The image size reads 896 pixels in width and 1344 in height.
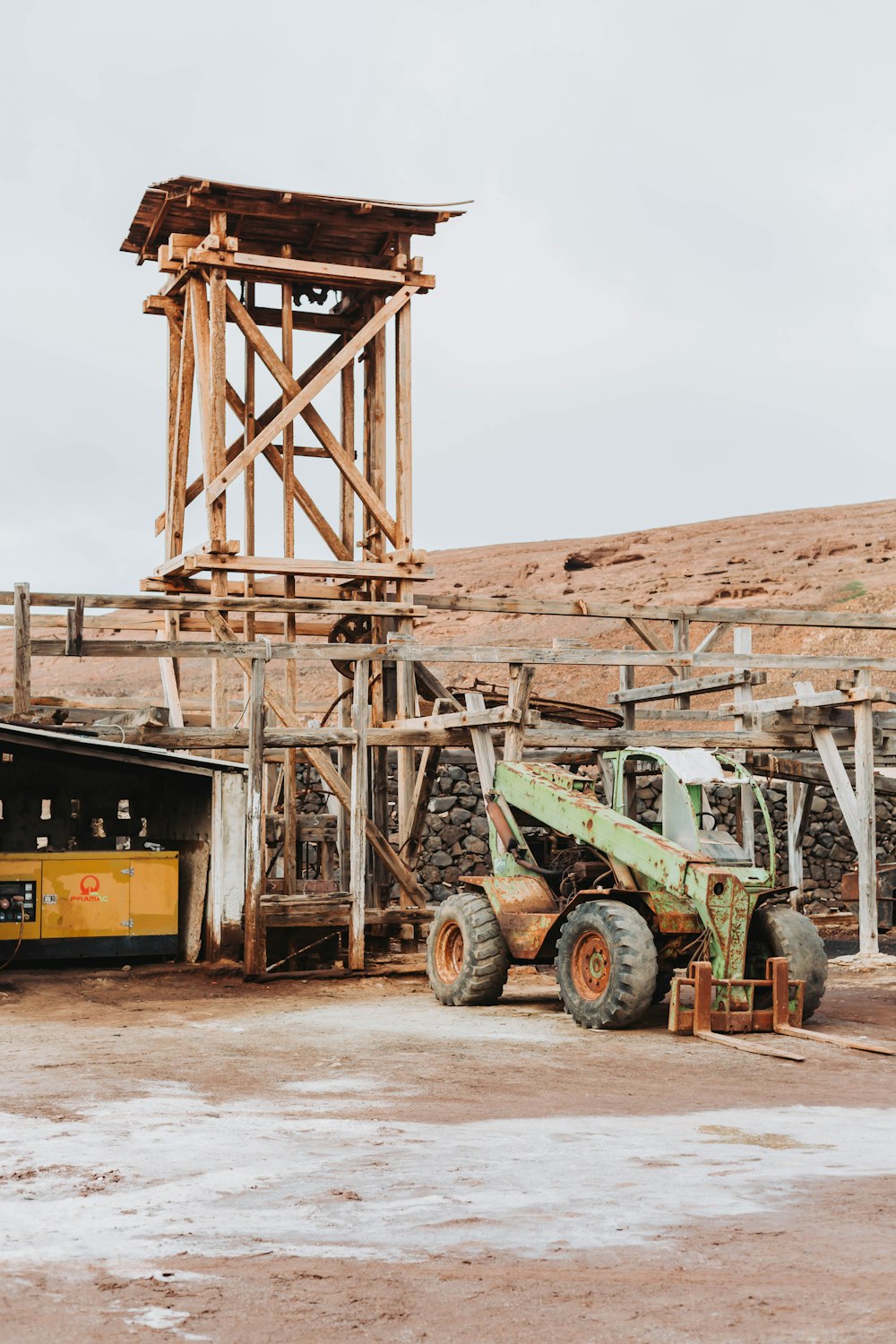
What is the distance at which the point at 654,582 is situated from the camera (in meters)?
57.3

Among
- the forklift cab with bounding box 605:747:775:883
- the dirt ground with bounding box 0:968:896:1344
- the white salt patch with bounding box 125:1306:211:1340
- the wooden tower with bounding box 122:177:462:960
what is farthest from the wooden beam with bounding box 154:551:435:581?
the white salt patch with bounding box 125:1306:211:1340

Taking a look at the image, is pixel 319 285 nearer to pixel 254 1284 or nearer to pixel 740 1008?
pixel 740 1008

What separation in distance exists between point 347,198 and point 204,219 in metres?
1.86

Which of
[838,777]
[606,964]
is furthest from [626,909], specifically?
[838,777]

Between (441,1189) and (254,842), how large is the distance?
9.87m

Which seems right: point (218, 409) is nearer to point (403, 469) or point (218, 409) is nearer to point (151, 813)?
point (403, 469)

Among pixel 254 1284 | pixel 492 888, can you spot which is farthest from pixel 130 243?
pixel 254 1284

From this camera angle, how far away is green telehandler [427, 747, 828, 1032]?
1252 cm

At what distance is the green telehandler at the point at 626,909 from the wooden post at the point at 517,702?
36.9 inches

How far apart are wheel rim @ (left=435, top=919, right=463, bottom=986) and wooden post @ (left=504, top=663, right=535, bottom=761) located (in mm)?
2111

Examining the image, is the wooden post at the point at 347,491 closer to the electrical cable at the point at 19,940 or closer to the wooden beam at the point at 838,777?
the electrical cable at the point at 19,940

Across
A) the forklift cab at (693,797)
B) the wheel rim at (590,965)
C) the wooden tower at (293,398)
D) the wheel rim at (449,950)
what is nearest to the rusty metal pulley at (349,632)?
the wooden tower at (293,398)

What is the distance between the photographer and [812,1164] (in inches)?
297

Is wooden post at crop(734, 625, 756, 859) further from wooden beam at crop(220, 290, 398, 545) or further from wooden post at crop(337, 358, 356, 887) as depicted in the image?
wooden post at crop(337, 358, 356, 887)
